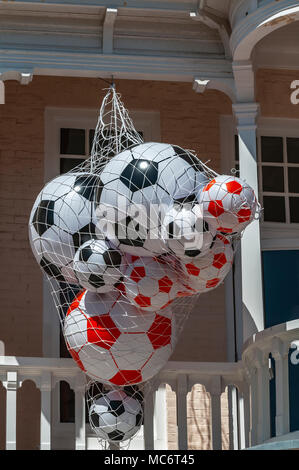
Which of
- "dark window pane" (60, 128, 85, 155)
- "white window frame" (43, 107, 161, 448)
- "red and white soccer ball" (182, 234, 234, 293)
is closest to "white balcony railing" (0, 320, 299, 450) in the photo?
"red and white soccer ball" (182, 234, 234, 293)

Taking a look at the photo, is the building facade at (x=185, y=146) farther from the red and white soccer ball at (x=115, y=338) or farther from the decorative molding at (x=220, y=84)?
the red and white soccer ball at (x=115, y=338)

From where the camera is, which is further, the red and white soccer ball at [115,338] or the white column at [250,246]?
the white column at [250,246]

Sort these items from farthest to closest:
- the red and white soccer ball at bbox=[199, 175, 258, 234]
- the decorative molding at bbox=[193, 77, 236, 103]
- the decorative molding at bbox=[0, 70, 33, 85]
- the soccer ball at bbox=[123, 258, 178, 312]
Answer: the decorative molding at bbox=[193, 77, 236, 103]
the decorative molding at bbox=[0, 70, 33, 85]
the soccer ball at bbox=[123, 258, 178, 312]
the red and white soccer ball at bbox=[199, 175, 258, 234]

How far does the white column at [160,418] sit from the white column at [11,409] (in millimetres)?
1101

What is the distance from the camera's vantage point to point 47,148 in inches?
486

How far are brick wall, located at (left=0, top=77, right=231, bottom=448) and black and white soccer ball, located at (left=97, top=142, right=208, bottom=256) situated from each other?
301 cm

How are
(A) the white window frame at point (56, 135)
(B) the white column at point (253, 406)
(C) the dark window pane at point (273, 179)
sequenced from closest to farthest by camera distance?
(B) the white column at point (253, 406) < (A) the white window frame at point (56, 135) < (C) the dark window pane at point (273, 179)

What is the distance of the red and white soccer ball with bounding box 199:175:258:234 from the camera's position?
863cm

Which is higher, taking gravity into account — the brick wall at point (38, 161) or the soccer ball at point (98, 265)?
the brick wall at point (38, 161)

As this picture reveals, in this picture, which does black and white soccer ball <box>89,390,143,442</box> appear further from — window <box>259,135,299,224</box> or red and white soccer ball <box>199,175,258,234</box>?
window <box>259,135,299,224</box>

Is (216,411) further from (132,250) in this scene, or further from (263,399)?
(132,250)

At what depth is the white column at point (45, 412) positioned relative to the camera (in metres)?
9.98

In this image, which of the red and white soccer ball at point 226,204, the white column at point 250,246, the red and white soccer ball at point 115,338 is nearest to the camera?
the red and white soccer ball at point 226,204

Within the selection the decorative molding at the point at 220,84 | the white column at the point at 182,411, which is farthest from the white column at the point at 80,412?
the decorative molding at the point at 220,84
